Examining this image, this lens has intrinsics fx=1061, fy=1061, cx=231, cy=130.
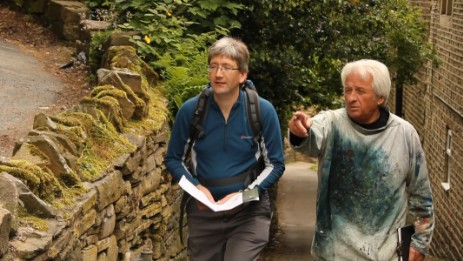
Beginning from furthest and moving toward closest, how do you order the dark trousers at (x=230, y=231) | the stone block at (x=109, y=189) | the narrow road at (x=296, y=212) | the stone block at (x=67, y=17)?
1. the narrow road at (x=296, y=212)
2. the stone block at (x=67, y=17)
3. the stone block at (x=109, y=189)
4. the dark trousers at (x=230, y=231)

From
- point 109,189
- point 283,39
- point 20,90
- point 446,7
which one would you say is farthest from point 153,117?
point 446,7

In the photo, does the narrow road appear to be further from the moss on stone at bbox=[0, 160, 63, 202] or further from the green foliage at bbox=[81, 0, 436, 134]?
the moss on stone at bbox=[0, 160, 63, 202]

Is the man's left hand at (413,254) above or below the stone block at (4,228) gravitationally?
below

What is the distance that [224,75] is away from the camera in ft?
20.8

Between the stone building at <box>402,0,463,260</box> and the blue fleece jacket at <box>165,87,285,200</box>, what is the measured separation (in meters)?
12.1

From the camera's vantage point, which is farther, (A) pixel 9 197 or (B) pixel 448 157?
(B) pixel 448 157

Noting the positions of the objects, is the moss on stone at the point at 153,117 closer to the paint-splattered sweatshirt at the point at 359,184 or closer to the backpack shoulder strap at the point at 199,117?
the backpack shoulder strap at the point at 199,117

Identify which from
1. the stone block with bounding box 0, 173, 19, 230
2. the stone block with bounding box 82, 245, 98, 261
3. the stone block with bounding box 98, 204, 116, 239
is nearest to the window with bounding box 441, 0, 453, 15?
the stone block with bounding box 98, 204, 116, 239

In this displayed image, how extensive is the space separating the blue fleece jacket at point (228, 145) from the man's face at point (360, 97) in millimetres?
762

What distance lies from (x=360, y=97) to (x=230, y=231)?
1.35 metres

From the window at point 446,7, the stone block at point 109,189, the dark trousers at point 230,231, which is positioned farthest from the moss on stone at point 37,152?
the window at point 446,7

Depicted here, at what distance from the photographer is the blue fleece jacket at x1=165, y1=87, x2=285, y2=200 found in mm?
6312

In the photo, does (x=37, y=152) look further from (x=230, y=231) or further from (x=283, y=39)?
(x=283, y=39)

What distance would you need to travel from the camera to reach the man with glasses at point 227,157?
6.32 meters
